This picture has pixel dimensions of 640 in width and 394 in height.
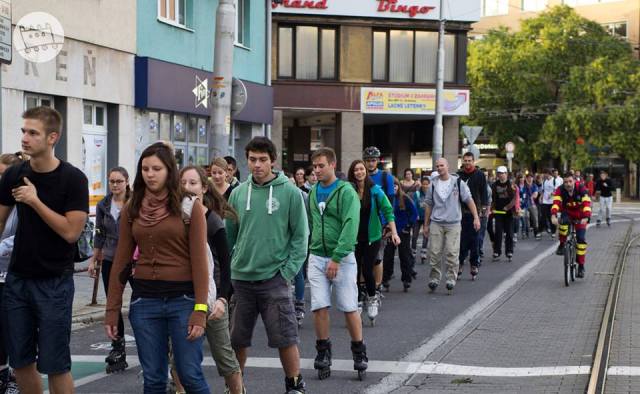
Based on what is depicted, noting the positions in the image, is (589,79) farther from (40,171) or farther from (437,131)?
(40,171)

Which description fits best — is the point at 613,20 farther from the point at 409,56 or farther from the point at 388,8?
the point at 388,8

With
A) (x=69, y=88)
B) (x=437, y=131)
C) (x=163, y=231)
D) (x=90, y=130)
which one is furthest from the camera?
(x=437, y=131)

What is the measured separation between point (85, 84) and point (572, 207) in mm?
8199

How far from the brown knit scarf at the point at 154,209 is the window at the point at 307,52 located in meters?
28.7

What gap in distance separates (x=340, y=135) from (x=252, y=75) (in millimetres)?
10373

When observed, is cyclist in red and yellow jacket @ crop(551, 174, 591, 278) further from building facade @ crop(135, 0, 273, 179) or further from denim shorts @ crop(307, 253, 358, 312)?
denim shorts @ crop(307, 253, 358, 312)

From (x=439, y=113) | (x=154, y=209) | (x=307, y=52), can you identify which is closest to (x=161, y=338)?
(x=154, y=209)

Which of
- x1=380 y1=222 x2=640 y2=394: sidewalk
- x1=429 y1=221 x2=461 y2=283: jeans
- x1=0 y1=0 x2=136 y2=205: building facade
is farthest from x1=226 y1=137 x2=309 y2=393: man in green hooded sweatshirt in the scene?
x1=0 y1=0 x2=136 y2=205: building facade

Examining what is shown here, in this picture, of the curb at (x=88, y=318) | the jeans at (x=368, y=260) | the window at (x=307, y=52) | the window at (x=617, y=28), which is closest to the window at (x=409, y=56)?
the window at (x=307, y=52)

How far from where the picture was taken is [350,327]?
24.7ft

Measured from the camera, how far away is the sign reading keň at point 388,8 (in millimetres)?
33031

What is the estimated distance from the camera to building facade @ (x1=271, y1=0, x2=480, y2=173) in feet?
110

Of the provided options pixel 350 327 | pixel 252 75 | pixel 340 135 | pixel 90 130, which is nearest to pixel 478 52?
pixel 340 135

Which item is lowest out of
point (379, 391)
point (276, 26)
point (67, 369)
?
point (379, 391)
